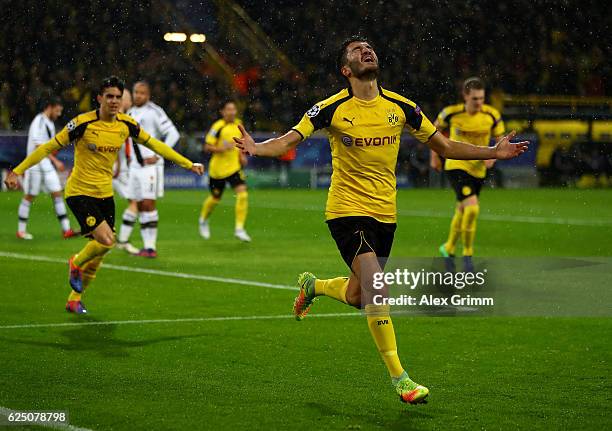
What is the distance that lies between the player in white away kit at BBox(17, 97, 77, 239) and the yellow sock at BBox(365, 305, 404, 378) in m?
11.0

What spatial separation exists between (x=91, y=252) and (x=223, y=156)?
7794 millimetres

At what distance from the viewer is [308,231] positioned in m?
19.2

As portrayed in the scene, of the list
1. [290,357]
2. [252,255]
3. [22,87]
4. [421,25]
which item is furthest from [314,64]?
[290,357]

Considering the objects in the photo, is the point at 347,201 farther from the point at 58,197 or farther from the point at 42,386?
the point at 58,197

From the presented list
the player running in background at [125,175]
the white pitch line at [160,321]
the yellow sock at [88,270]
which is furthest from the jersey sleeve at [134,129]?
the player running in background at [125,175]

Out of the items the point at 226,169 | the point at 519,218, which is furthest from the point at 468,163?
the point at 519,218

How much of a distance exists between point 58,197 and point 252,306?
25.7 feet

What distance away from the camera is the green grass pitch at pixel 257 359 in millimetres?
6461

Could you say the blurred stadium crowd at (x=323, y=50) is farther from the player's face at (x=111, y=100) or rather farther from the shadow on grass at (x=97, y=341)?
the shadow on grass at (x=97, y=341)

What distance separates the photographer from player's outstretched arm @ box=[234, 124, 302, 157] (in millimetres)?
6754

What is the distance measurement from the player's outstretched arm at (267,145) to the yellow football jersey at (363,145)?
27 centimetres

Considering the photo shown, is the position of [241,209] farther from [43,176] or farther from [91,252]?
[91,252]

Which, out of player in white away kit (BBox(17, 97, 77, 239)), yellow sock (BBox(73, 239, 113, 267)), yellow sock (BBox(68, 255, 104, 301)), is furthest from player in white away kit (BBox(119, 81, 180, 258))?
yellow sock (BBox(73, 239, 113, 267))

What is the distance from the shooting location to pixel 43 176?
1806 cm
